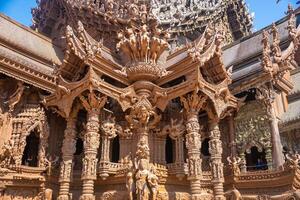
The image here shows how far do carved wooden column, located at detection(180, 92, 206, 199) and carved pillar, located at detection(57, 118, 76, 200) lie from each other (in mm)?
3900

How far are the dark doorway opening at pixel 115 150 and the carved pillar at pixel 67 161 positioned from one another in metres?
1.84

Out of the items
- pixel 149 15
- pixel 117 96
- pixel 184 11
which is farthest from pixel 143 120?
pixel 184 11

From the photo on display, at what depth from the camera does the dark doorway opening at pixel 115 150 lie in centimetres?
1237

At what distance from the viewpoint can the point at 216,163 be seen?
10836mm

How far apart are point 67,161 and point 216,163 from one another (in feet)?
16.4

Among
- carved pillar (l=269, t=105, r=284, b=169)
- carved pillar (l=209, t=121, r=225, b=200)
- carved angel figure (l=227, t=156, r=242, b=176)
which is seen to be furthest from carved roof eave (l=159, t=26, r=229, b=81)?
carved angel figure (l=227, t=156, r=242, b=176)

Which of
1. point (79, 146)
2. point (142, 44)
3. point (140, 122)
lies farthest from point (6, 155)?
point (142, 44)

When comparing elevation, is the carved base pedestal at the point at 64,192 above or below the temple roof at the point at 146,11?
below

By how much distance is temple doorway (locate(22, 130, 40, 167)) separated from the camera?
1291 cm

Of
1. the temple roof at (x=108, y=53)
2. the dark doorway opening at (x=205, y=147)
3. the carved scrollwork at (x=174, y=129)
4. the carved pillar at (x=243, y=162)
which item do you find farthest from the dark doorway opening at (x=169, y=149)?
the temple roof at (x=108, y=53)

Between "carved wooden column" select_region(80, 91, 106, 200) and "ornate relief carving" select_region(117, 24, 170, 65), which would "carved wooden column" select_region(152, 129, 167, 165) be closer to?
"carved wooden column" select_region(80, 91, 106, 200)

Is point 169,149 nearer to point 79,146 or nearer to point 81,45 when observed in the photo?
point 79,146

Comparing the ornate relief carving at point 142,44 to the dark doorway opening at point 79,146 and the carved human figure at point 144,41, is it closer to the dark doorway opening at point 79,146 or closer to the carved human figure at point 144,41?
the carved human figure at point 144,41

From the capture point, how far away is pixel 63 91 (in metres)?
Result: 11.1
